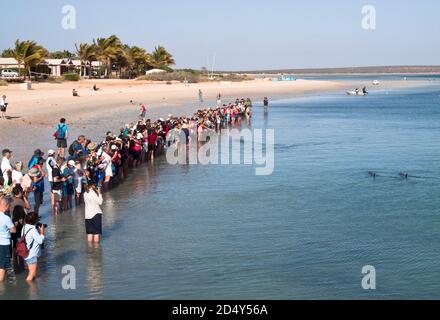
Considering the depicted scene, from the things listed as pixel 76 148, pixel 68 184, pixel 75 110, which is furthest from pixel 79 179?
pixel 75 110

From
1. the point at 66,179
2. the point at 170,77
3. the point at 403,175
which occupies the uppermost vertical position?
the point at 170,77

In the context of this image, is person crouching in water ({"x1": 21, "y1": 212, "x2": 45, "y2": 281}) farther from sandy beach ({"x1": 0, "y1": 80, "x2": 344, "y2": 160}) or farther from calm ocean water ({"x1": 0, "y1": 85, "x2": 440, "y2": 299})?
sandy beach ({"x1": 0, "y1": 80, "x2": 344, "y2": 160})

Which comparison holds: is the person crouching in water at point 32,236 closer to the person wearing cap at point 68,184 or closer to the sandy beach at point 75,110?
the person wearing cap at point 68,184

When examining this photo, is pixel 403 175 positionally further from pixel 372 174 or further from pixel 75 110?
pixel 75 110

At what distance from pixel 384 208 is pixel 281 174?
5.31 m

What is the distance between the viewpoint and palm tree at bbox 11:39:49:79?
206ft

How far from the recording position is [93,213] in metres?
11.8

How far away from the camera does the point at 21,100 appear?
135ft

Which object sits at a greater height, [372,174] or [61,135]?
[61,135]

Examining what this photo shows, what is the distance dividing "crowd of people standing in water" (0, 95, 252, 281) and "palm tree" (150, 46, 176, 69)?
8030 centimetres

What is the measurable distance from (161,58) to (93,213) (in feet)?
318

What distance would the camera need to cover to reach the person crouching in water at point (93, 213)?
11586 mm
